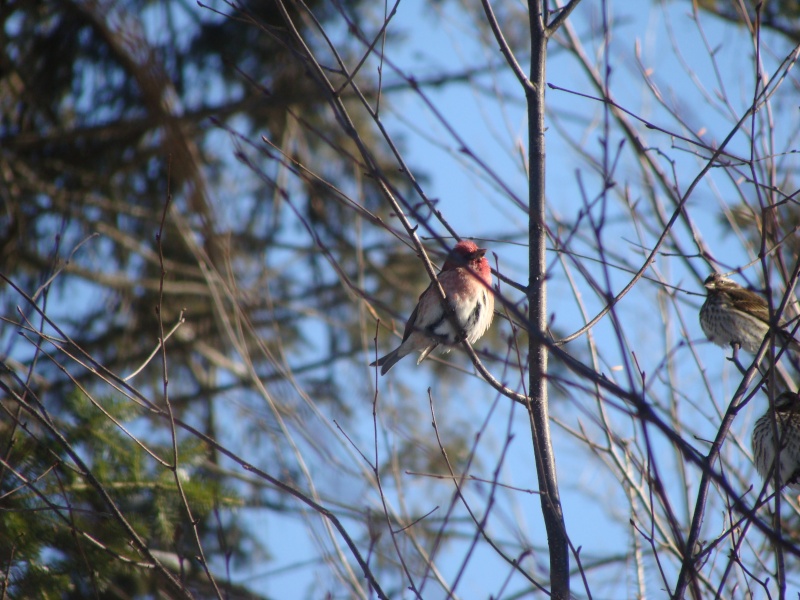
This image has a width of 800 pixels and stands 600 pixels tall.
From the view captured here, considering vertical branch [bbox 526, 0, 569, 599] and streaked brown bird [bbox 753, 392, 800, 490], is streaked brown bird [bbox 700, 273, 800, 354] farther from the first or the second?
vertical branch [bbox 526, 0, 569, 599]

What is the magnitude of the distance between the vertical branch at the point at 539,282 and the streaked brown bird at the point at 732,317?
9.41ft

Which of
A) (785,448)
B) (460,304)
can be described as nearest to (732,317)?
(785,448)

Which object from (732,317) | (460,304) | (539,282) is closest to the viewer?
(539,282)

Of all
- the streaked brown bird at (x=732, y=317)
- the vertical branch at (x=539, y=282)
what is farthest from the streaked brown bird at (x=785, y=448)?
the vertical branch at (x=539, y=282)

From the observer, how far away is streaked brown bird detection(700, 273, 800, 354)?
5527mm

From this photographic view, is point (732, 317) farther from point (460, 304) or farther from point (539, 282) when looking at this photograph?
point (539, 282)

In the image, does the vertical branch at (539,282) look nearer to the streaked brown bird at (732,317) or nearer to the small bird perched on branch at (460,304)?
the small bird perched on branch at (460,304)

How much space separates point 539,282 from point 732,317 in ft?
10.2

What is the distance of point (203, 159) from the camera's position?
301 inches

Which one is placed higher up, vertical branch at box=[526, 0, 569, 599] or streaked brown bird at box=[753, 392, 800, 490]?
streaked brown bird at box=[753, 392, 800, 490]

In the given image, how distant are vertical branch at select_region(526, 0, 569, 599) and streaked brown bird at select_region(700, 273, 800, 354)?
287 cm

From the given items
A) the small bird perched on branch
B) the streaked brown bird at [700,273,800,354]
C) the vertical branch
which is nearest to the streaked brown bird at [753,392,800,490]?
the streaked brown bird at [700,273,800,354]

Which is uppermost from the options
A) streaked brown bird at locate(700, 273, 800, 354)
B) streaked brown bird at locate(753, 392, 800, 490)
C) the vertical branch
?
streaked brown bird at locate(700, 273, 800, 354)

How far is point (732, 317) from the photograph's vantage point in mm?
5594
